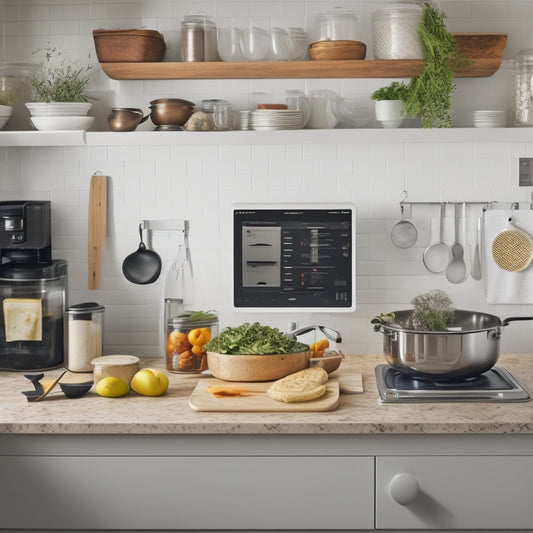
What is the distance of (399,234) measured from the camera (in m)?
3.42

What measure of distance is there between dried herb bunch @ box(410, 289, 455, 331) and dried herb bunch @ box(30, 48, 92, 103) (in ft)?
4.98

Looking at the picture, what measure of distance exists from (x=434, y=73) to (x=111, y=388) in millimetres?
1618

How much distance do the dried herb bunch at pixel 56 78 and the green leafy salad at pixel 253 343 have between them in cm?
111

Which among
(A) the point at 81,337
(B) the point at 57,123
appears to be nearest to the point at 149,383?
(A) the point at 81,337

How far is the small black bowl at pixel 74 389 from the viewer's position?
283 centimetres

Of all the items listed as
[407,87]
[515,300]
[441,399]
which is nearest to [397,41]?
[407,87]

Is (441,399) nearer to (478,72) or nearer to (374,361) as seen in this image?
(374,361)

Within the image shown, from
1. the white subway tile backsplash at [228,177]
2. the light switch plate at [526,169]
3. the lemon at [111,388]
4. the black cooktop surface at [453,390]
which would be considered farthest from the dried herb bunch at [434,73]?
the lemon at [111,388]

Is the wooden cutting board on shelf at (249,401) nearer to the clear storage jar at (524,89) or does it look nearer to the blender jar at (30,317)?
the blender jar at (30,317)

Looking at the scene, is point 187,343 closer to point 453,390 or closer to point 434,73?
point 453,390

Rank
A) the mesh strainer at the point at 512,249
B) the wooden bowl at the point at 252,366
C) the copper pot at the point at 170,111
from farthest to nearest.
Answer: the mesh strainer at the point at 512,249
the copper pot at the point at 170,111
the wooden bowl at the point at 252,366

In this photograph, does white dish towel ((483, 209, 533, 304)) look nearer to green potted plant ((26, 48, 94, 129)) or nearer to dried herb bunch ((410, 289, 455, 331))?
dried herb bunch ((410, 289, 455, 331))

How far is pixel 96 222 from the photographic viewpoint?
3.49m

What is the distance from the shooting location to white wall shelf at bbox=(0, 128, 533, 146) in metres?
3.21
